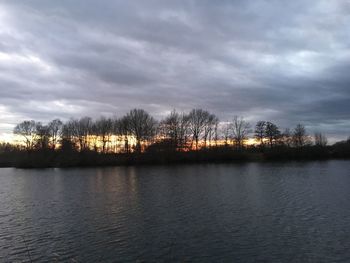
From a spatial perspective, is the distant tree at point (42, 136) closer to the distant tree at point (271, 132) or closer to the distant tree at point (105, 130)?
the distant tree at point (105, 130)

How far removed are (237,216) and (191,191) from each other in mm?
17452

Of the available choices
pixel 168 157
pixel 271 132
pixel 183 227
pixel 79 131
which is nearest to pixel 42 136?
pixel 79 131

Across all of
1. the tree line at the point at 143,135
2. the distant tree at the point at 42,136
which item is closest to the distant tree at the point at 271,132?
the tree line at the point at 143,135

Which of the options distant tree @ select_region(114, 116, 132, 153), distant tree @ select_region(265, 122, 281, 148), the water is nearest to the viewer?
the water

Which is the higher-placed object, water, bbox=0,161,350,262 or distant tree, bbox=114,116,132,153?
distant tree, bbox=114,116,132,153

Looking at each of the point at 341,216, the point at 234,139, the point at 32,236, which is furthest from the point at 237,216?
the point at 234,139

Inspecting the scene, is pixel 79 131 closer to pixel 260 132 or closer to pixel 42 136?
pixel 42 136

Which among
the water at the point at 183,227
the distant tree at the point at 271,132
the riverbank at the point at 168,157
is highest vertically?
the distant tree at the point at 271,132

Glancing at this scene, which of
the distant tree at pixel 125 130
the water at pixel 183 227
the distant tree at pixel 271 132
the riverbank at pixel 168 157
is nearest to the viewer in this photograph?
the water at pixel 183 227

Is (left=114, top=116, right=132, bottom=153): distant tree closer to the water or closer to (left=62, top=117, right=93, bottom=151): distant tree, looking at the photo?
(left=62, top=117, right=93, bottom=151): distant tree

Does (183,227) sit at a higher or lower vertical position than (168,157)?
lower

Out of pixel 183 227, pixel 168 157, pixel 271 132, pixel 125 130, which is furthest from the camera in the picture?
pixel 271 132

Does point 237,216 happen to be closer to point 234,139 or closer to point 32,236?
point 32,236

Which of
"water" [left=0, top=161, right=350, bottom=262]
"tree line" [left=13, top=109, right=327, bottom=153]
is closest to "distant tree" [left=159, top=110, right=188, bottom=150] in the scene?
"tree line" [left=13, top=109, right=327, bottom=153]
